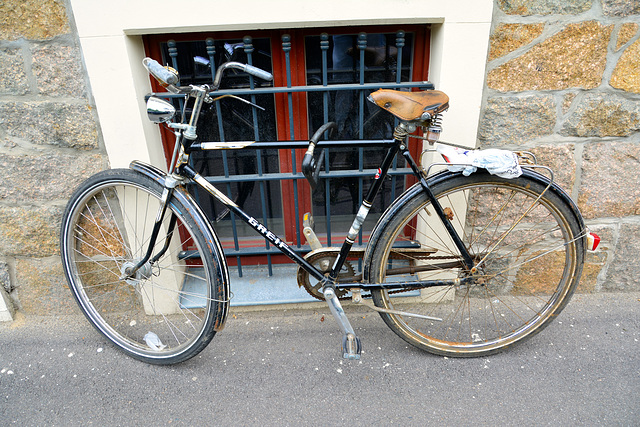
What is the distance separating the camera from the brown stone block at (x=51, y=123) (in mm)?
2174

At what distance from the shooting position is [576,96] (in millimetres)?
2232

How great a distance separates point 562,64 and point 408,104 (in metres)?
0.96

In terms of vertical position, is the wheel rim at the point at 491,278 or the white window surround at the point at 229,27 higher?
the white window surround at the point at 229,27

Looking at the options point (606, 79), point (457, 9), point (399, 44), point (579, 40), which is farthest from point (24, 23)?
point (606, 79)

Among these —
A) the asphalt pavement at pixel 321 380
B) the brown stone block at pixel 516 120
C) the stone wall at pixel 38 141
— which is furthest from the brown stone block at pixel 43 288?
the brown stone block at pixel 516 120

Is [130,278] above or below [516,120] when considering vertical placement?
below

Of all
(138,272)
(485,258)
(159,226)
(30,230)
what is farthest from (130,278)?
(485,258)

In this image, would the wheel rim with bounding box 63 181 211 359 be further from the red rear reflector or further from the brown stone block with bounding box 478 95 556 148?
the red rear reflector

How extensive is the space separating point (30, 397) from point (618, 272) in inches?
133

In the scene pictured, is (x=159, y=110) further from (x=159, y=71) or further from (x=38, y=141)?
(x=38, y=141)

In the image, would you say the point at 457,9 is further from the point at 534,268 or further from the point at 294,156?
the point at 534,268

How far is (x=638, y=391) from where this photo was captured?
2047 mm

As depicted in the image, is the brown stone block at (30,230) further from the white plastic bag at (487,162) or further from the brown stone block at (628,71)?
the brown stone block at (628,71)

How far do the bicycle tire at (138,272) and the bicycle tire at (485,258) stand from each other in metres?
0.91
